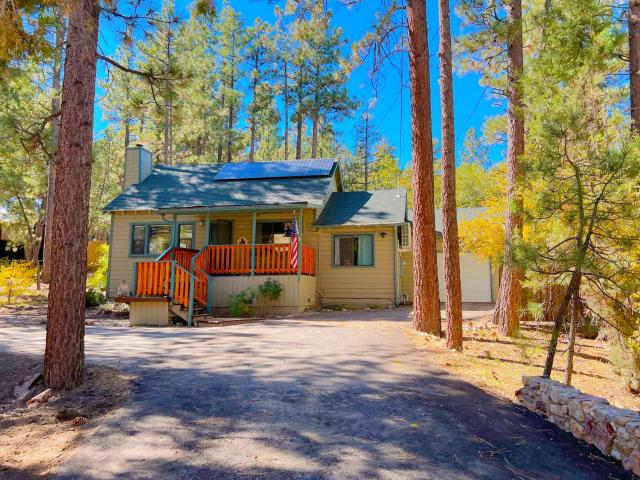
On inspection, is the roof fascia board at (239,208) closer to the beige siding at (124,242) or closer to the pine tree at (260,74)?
the beige siding at (124,242)

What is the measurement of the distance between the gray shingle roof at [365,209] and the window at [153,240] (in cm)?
508

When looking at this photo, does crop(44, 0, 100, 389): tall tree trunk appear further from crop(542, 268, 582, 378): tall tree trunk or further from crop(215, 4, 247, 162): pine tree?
crop(215, 4, 247, 162): pine tree

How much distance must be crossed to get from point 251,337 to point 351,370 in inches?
116

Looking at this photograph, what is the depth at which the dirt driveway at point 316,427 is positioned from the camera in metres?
3.04

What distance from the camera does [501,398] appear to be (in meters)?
4.68

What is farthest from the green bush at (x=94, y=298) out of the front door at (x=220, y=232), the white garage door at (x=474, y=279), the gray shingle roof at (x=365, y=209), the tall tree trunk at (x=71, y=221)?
the white garage door at (x=474, y=279)

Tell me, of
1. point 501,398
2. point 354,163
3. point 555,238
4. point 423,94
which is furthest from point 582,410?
point 354,163

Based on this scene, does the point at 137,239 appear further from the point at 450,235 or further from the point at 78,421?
the point at 78,421

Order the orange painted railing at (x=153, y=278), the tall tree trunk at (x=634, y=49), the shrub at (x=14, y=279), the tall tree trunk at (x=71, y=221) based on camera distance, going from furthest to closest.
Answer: the shrub at (x=14, y=279), the orange painted railing at (x=153, y=278), the tall tree trunk at (x=634, y=49), the tall tree trunk at (x=71, y=221)

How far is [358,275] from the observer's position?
48.3 feet

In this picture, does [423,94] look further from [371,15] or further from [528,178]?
[528,178]

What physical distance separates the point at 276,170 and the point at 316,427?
13585mm

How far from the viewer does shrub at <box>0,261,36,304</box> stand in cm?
1322

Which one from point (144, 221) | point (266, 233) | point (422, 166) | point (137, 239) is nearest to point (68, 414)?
point (422, 166)
